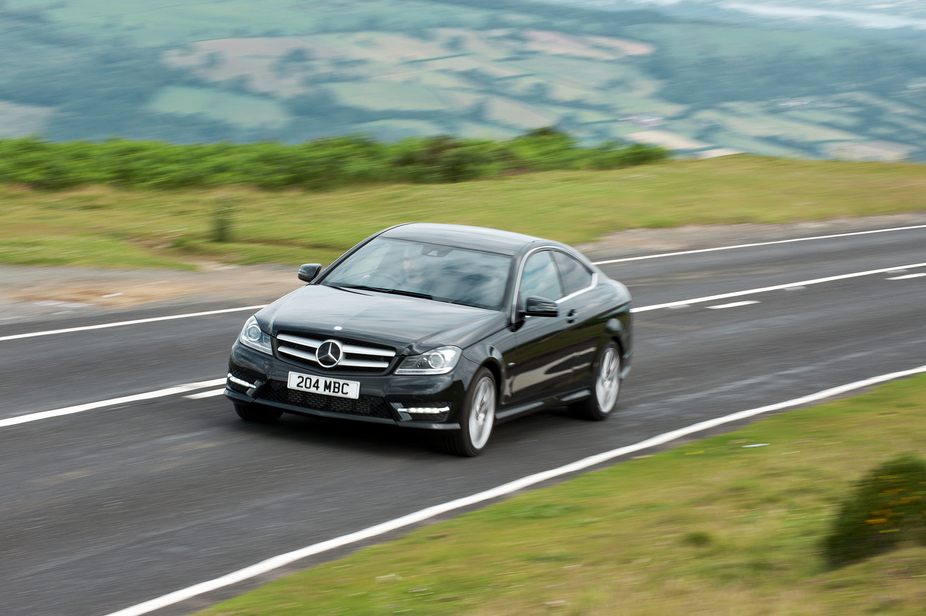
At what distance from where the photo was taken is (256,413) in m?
9.29

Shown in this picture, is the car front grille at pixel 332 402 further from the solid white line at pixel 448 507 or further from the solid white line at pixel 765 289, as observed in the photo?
the solid white line at pixel 765 289

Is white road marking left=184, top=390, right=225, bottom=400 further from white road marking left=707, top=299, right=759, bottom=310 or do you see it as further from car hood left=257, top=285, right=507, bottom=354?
white road marking left=707, top=299, right=759, bottom=310

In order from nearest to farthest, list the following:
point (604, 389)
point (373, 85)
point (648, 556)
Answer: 1. point (648, 556)
2. point (604, 389)
3. point (373, 85)

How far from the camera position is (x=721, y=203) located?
29.2 meters

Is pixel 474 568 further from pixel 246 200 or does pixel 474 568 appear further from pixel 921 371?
pixel 246 200

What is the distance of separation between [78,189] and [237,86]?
119 metres

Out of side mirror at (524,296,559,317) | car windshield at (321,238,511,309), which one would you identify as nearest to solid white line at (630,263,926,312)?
car windshield at (321,238,511,309)

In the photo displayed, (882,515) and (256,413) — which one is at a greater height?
(882,515)

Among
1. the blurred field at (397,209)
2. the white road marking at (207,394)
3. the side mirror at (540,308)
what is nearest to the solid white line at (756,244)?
the blurred field at (397,209)

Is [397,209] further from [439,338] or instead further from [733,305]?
[439,338]

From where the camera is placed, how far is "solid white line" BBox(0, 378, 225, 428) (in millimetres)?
9281

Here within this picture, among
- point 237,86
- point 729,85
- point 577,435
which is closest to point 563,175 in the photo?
point 577,435

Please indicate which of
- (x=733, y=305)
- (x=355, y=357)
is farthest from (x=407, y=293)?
(x=733, y=305)

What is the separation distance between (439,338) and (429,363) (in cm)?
21
